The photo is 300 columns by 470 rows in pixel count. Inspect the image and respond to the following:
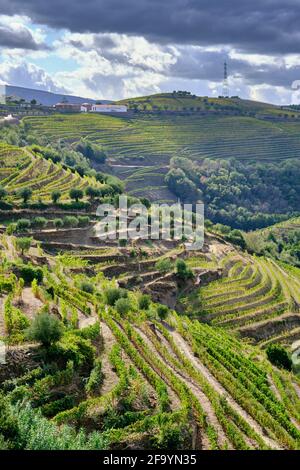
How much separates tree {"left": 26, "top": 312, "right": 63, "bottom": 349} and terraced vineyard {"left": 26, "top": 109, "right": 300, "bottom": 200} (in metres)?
115

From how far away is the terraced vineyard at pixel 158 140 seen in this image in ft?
497

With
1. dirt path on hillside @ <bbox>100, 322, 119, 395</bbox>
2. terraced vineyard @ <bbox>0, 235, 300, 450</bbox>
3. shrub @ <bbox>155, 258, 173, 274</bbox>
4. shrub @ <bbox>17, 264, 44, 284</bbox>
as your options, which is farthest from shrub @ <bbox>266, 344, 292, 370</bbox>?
shrub @ <bbox>17, 264, 44, 284</bbox>

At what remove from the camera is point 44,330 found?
27.1 meters

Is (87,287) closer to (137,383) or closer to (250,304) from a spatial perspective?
(137,383)

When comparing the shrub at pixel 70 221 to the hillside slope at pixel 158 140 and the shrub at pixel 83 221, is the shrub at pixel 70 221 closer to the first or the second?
the shrub at pixel 83 221

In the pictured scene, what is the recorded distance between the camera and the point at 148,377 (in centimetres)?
2947

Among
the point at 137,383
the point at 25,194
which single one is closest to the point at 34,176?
the point at 25,194

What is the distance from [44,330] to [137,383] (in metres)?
5.17

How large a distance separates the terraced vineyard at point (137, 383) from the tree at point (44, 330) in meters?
0.65

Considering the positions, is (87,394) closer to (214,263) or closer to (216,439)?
(216,439)

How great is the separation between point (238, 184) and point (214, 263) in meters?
97.0

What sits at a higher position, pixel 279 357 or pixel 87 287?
pixel 87 287

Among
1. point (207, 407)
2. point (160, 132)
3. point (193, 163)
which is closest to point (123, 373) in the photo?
point (207, 407)

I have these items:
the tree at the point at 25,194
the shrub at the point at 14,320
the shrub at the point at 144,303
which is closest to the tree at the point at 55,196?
the tree at the point at 25,194
